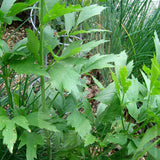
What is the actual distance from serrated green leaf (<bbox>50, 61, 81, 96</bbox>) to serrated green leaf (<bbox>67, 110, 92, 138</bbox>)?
0.48 feet

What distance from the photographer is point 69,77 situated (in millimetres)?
642

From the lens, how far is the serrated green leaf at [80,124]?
2.38 ft

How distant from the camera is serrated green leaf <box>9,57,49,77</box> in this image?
639mm

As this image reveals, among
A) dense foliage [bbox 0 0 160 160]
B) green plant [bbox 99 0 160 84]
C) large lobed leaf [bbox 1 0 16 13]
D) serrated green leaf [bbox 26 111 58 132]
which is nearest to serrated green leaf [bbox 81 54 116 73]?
dense foliage [bbox 0 0 160 160]

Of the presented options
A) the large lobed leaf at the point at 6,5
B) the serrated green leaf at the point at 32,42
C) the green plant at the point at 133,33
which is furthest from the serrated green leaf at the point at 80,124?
the green plant at the point at 133,33

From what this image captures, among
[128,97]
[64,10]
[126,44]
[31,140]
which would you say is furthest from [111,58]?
[126,44]

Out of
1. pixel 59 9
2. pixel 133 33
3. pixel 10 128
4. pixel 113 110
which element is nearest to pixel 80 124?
pixel 113 110

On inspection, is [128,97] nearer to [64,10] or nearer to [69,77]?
[69,77]

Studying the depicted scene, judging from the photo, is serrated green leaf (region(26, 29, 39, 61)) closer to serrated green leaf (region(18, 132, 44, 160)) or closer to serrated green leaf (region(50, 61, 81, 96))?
serrated green leaf (region(50, 61, 81, 96))

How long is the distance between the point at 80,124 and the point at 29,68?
9.9 inches

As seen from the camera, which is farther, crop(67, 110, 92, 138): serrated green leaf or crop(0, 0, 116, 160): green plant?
crop(67, 110, 92, 138): serrated green leaf

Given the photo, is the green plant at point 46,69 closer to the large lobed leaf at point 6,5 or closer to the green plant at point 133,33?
the large lobed leaf at point 6,5

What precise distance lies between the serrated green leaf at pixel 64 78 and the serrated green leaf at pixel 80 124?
0.48 ft

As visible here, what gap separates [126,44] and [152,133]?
1.15 m
